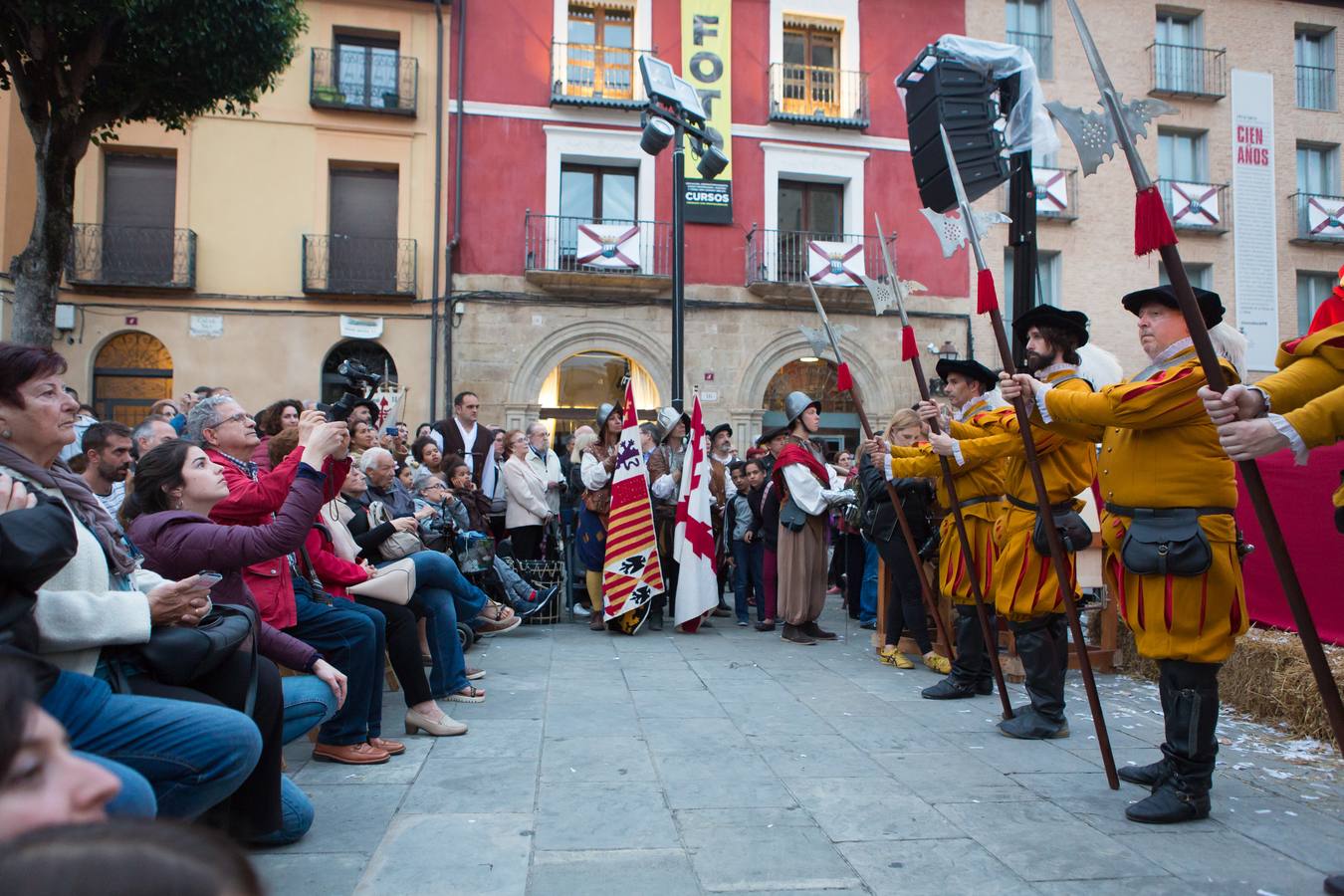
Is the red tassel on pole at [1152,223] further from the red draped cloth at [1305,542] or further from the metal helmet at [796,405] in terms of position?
the metal helmet at [796,405]

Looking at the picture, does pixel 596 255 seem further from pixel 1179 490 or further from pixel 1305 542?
pixel 1179 490

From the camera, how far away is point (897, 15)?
18.6 meters

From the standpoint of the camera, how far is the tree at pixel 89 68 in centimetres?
977

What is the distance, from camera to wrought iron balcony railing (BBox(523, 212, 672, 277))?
16.8 m

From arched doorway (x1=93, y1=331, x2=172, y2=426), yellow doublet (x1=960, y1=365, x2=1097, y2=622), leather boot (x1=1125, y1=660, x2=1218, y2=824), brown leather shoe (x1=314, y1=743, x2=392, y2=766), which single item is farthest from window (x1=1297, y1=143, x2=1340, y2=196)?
arched doorway (x1=93, y1=331, x2=172, y2=426)

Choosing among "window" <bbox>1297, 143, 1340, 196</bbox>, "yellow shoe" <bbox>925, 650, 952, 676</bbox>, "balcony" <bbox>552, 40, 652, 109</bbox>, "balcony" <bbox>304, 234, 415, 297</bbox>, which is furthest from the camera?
"window" <bbox>1297, 143, 1340, 196</bbox>

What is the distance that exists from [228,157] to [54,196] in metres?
6.58

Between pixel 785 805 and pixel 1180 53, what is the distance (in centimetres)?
2171

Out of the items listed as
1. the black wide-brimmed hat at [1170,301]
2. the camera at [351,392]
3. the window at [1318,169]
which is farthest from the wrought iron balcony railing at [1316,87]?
the camera at [351,392]

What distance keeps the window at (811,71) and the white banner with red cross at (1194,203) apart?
7.43 metres

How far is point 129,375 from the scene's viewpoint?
1628 cm

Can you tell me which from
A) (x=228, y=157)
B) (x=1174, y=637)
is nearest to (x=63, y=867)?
(x=1174, y=637)

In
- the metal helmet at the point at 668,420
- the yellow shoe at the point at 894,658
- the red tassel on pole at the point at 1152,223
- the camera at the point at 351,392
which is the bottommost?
the yellow shoe at the point at 894,658

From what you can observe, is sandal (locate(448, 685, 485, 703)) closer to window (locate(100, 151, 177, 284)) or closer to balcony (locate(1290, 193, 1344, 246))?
window (locate(100, 151, 177, 284))
